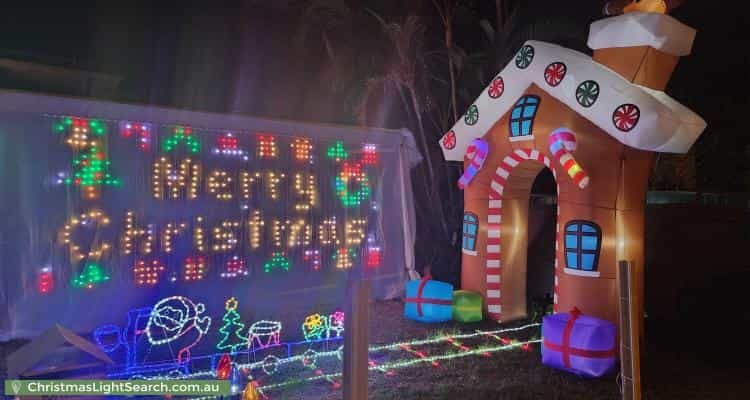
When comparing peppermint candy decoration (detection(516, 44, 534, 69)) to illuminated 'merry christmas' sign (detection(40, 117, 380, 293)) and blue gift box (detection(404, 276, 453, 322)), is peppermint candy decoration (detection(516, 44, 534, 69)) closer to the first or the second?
illuminated 'merry christmas' sign (detection(40, 117, 380, 293))

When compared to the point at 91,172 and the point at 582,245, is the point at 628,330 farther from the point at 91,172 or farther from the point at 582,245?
the point at 91,172

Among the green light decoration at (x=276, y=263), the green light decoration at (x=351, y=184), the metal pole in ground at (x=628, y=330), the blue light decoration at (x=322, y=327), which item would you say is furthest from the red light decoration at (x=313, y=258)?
the metal pole in ground at (x=628, y=330)

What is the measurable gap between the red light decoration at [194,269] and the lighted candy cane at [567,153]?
447 centimetres

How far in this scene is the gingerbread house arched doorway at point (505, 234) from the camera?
7.18 m

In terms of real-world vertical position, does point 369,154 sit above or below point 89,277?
above

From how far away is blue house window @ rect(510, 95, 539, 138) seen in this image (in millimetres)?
6574

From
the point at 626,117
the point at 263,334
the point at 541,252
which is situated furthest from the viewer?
the point at 541,252

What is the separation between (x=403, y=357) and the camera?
571 cm

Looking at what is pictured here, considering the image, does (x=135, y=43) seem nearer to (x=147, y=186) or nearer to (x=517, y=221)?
(x=147, y=186)

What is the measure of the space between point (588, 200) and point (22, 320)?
656 centimetres

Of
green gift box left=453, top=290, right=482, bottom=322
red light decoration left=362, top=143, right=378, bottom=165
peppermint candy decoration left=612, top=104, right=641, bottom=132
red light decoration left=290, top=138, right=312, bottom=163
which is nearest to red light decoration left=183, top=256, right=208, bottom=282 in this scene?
red light decoration left=290, top=138, right=312, bottom=163

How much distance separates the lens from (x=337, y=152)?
7.49 m

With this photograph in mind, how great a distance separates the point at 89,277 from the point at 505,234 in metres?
5.28

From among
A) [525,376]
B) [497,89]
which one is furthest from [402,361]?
[497,89]
